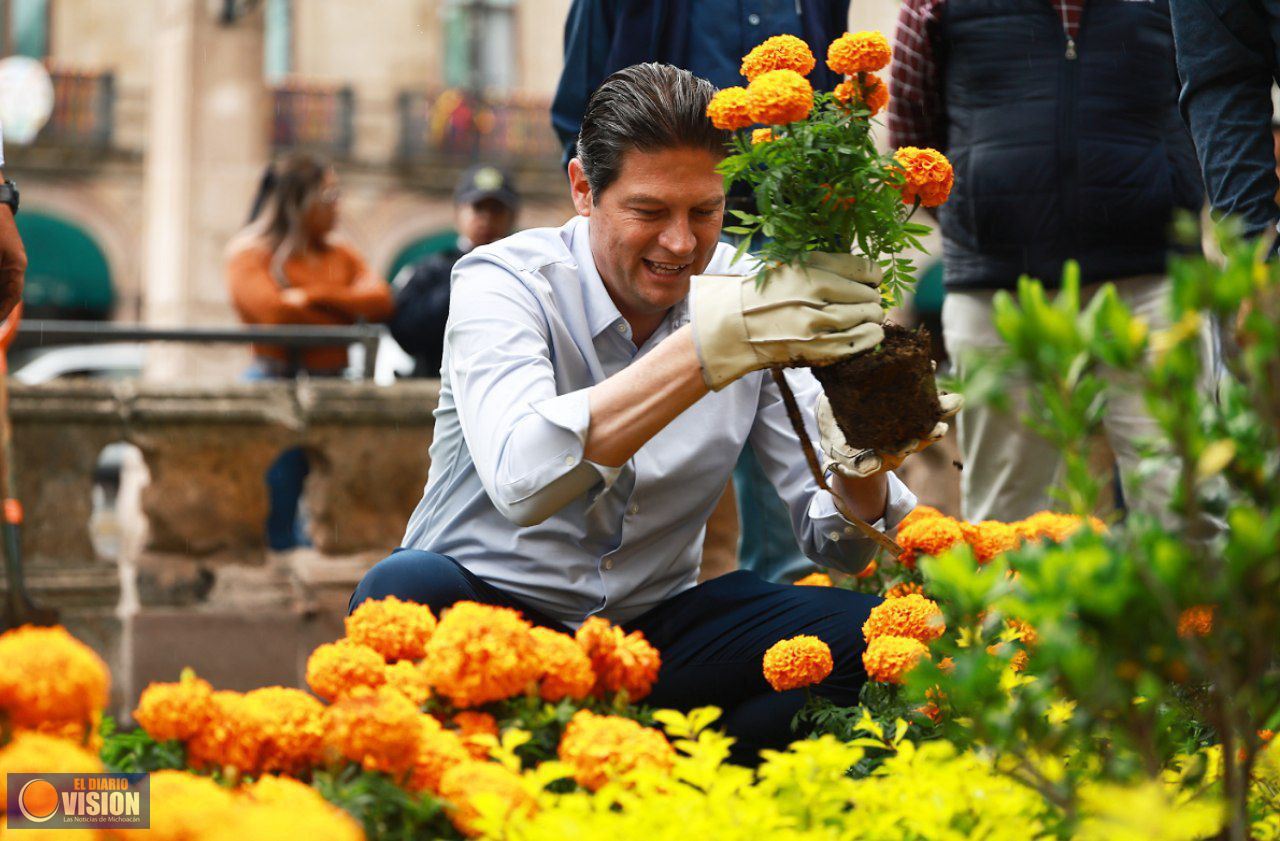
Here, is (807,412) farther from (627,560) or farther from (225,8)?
(225,8)

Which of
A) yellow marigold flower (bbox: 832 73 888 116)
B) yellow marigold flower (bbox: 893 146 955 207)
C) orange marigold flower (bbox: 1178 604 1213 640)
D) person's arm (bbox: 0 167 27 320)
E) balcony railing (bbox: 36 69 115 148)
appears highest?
yellow marigold flower (bbox: 832 73 888 116)

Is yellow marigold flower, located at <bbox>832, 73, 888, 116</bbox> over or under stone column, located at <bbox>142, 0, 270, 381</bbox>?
over

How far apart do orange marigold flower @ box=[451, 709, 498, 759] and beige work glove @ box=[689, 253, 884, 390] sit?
656 mm

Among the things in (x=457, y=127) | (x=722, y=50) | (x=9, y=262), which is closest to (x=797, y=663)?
(x=9, y=262)

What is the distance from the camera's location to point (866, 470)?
8.23 feet

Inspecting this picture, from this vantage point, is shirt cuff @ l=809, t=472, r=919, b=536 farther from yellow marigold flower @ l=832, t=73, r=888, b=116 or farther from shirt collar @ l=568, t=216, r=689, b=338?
yellow marigold flower @ l=832, t=73, r=888, b=116

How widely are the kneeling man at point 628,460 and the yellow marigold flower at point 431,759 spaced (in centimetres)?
64

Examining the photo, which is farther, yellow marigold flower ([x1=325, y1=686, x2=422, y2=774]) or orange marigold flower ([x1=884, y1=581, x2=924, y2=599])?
orange marigold flower ([x1=884, y1=581, x2=924, y2=599])

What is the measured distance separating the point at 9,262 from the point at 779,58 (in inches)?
64.8

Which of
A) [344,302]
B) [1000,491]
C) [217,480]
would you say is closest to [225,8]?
[344,302]

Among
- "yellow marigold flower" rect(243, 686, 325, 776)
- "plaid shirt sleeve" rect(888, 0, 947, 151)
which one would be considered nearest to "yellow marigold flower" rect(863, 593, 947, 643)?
"yellow marigold flower" rect(243, 686, 325, 776)

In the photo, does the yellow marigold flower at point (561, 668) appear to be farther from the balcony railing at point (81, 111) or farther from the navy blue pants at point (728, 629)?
the balcony railing at point (81, 111)

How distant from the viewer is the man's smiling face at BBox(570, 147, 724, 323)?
257cm
